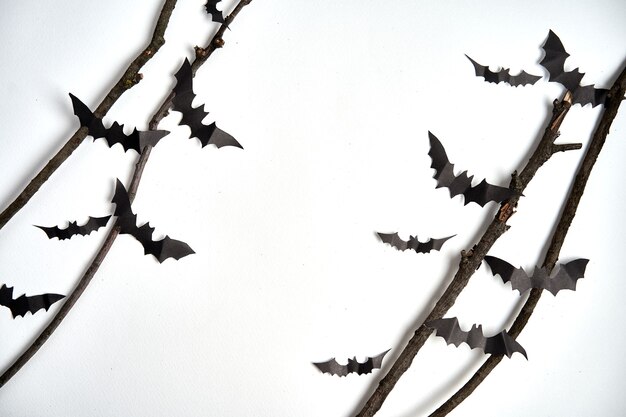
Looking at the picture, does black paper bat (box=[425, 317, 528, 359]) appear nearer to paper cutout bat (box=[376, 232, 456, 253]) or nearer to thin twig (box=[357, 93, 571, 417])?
thin twig (box=[357, 93, 571, 417])

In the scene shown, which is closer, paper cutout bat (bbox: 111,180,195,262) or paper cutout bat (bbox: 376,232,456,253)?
paper cutout bat (bbox: 111,180,195,262)

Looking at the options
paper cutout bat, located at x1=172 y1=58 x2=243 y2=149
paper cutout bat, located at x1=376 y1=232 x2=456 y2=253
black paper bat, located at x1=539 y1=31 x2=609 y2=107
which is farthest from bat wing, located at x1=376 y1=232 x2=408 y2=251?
black paper bat, located at x1=539 y1=31 x2=609 y2=107

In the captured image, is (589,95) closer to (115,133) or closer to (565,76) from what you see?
(565,76)

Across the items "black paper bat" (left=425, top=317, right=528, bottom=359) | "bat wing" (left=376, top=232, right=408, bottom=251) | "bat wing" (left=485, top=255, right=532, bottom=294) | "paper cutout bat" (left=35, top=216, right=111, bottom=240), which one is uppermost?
"bat wing" (left=485, top=255, right=532, bottom=294)

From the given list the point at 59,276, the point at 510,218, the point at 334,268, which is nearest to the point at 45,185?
the point at 59,276

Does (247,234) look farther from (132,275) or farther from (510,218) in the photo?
(510,218)
